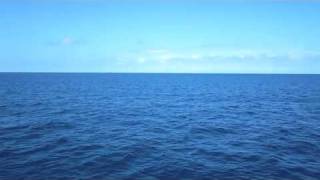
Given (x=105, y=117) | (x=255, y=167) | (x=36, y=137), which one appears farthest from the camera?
(x=105, y=117)

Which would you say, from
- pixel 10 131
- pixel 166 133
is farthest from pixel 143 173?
pixel 10 131

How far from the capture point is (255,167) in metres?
16.9

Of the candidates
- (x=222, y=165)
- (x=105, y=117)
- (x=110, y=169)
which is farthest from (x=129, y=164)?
(x=105, y=117)

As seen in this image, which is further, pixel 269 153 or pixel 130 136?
pixel 130 136

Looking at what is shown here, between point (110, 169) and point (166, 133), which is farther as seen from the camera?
point (166, 133)

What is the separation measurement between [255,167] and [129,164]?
7.27m

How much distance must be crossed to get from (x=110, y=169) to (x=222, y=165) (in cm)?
652

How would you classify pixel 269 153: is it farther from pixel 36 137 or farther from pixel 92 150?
pixel 36 137

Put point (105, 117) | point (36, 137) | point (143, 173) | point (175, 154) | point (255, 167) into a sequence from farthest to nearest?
point (105, 117) < point (36, 137) < point (175, 154) < point (255, 167) < point (143, 173)

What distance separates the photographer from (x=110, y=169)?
1616cm

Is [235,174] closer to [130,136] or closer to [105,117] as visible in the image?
[130,136]

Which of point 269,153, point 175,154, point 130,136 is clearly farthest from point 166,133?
point 269,153

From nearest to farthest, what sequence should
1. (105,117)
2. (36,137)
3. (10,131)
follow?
(36,137), (10,131), (105,117)

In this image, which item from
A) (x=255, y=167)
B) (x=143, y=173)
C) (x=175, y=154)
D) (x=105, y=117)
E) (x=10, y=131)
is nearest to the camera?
(x=143, y=173)
